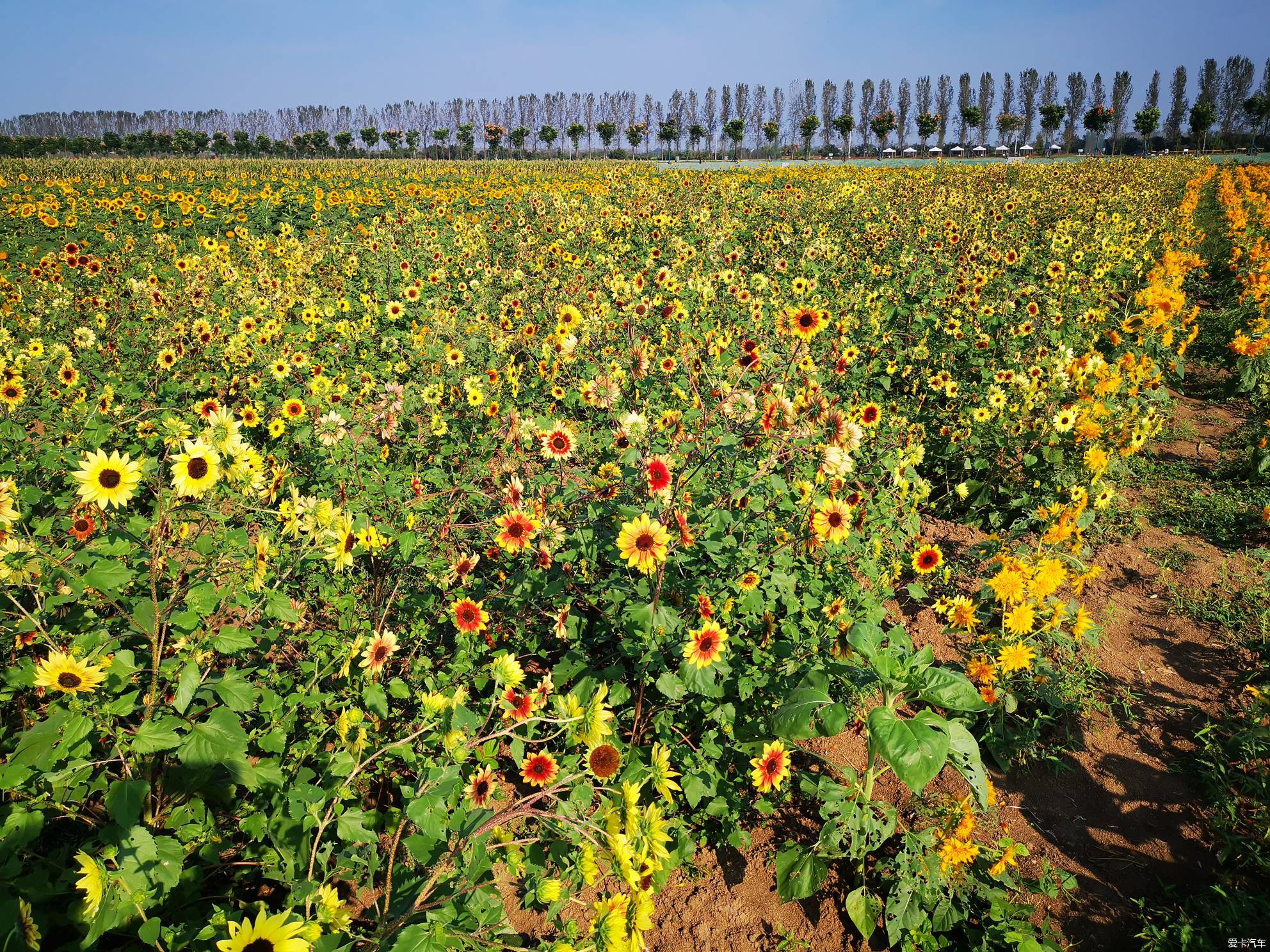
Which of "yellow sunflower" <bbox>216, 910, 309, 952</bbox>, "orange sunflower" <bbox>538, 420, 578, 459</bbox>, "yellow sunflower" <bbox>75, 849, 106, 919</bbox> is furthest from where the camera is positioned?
"orange sunflower" <bbox>538, 420, 578, 459</bbox>

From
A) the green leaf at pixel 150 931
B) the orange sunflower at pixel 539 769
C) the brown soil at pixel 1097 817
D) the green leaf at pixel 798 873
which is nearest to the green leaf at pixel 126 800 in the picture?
the green leaf at pixel 150 931

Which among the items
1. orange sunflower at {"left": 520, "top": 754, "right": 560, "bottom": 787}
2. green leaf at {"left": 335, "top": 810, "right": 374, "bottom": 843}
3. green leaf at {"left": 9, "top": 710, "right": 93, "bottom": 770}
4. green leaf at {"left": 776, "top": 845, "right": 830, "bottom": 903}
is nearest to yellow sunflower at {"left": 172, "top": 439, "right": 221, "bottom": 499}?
green leaf at {"left": 9, "top": 710, "right": 93, "bottom": 770}

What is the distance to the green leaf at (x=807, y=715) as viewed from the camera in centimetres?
211

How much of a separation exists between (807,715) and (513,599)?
1363 mm

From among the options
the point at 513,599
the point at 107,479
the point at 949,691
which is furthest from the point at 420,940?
the point at 949,691

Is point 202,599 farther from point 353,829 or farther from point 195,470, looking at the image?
point 353,829

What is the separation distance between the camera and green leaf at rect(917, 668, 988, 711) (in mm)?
2268

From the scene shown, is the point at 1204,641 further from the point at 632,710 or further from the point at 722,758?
the point at 632,710

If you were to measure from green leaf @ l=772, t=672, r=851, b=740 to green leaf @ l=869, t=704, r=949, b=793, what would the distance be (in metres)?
0.11

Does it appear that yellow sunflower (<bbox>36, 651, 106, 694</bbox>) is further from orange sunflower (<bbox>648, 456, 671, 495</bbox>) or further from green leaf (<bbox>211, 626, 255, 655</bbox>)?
orange sunflower (<bbox>648, 456, 671, 495</bbox>)

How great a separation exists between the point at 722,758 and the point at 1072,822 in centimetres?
158

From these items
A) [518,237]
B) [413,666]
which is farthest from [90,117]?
[413,666]

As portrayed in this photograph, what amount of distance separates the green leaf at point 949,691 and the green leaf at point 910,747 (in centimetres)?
21

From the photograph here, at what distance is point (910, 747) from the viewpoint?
197 cm
